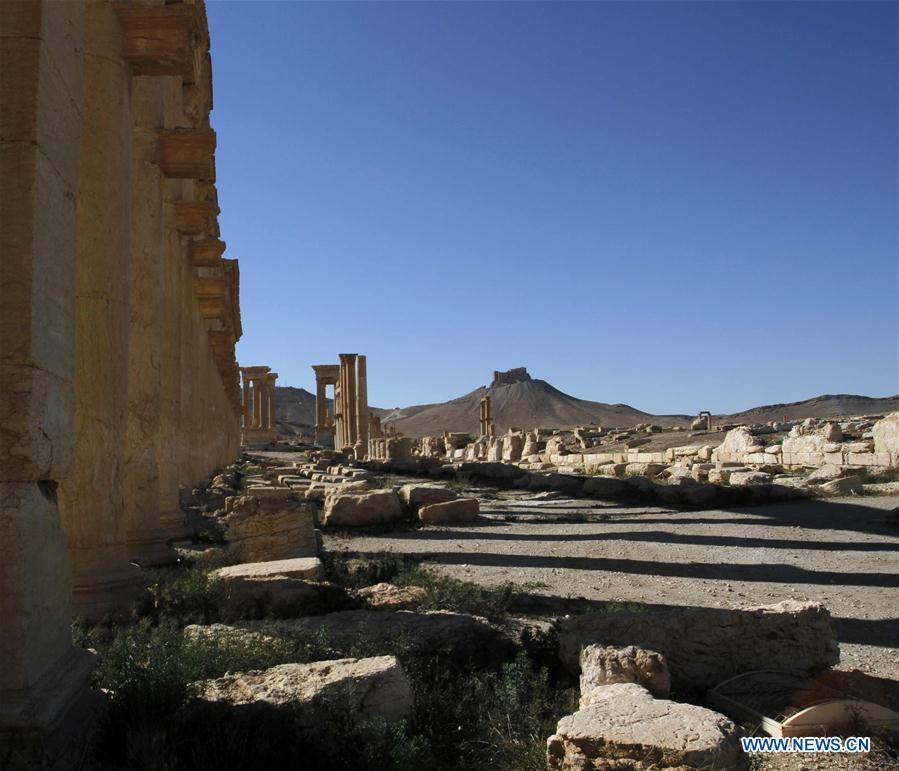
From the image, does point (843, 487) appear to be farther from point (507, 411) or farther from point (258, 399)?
point (507, 411)

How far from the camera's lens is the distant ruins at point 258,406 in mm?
58812


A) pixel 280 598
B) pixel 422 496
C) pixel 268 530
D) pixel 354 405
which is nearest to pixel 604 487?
pixel 422 496

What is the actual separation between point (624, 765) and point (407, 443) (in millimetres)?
29238

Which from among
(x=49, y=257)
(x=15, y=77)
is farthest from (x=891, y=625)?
(x=15, y=77)

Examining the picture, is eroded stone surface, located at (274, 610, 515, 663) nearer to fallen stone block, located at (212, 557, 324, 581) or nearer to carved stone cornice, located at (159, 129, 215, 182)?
fallen stone block, located at (212, 557, 324, 581)

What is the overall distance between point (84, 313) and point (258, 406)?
59.4 meters

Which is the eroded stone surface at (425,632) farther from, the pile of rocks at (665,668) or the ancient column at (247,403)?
the ancient column at (247,403)

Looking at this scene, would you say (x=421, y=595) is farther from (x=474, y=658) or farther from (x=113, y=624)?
(x=113, y=624)

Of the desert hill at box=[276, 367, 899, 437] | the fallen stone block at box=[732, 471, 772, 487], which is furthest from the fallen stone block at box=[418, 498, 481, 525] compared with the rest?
the desert hill at box=[276, 367, 899, 437]

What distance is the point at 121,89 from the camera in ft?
23.9

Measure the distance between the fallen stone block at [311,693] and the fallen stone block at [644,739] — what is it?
0.84 meters

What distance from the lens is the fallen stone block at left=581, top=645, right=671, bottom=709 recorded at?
14.2ft

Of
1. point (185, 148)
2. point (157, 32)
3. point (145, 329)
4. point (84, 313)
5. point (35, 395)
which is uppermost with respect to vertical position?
point (157, 32)

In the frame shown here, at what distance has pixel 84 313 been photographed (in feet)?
21.9
